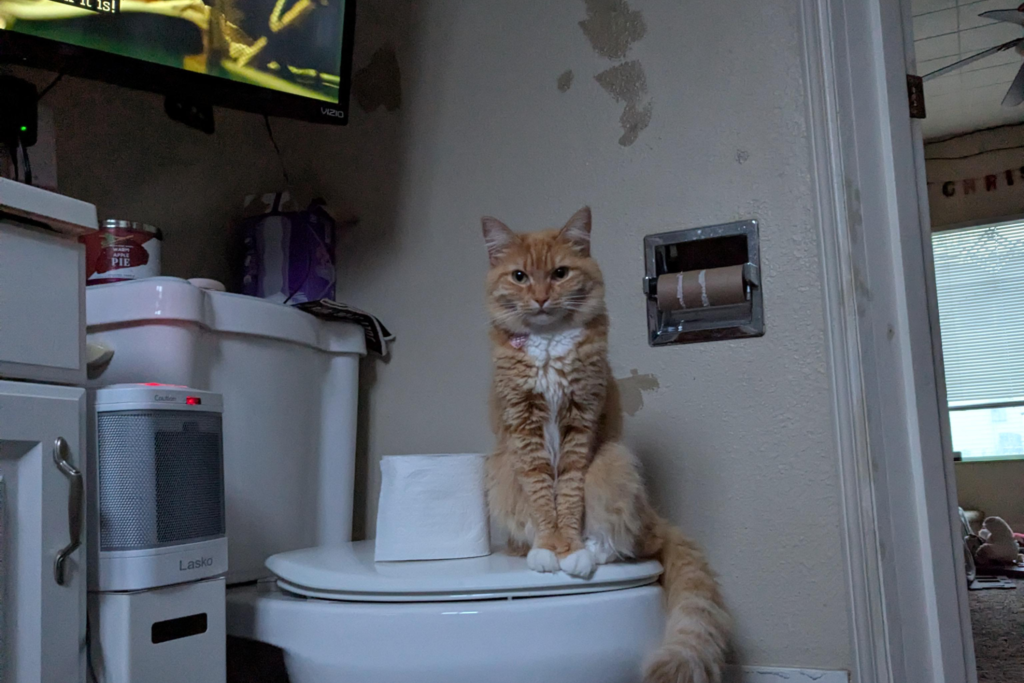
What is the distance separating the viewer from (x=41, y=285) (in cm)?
73

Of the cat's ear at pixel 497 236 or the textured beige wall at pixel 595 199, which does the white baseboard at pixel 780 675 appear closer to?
the textured beige wall at pixel 595 199

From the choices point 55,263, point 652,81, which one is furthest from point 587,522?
point 652,81

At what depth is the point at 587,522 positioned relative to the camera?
0.97m

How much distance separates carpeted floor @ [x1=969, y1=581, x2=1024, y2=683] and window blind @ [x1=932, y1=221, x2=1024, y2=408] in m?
2.04

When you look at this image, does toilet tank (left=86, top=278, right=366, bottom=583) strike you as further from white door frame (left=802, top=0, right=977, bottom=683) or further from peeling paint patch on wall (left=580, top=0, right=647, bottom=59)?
white door frame (left=802, top=0, right=977, bottom=683)

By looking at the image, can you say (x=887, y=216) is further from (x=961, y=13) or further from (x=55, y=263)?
(x=961, y=13)

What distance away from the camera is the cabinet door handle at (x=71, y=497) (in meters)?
0.72

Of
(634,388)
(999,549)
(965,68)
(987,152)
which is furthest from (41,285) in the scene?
(987,152)

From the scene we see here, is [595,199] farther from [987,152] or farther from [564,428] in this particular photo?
[987,152]

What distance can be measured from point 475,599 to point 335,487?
656 mm

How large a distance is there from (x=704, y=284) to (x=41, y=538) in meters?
0.96

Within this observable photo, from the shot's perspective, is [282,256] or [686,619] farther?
[282,256]

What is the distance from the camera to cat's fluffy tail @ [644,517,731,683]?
0.79 meters

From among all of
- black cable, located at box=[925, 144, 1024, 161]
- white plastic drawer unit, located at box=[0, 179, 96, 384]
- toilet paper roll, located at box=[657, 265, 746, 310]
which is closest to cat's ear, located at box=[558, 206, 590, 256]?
toilet paper roll, located at box=[657, 265, 746, 310]
